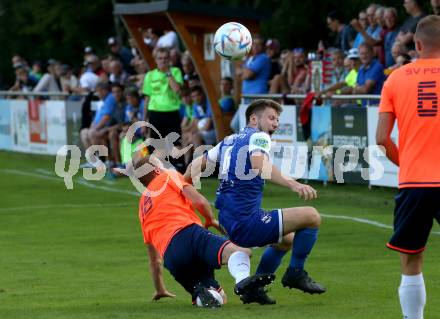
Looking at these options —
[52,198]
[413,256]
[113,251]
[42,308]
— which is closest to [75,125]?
[52,198]

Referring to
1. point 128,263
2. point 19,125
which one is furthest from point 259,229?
point 19,125

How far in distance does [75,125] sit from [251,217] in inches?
687

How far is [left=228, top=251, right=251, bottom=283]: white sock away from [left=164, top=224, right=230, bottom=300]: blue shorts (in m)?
0.16

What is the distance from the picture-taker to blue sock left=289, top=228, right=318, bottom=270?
876 centimetres

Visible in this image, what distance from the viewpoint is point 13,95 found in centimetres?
2947

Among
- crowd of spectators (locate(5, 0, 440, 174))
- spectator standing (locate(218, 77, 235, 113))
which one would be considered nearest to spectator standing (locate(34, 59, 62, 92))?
crowd of spectators (locate(5, 0, 440, 174))

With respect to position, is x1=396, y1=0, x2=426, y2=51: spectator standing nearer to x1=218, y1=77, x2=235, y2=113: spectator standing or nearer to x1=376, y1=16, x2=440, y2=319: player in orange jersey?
x1=218, y1=77, x2=235, y2=113: spectator standing

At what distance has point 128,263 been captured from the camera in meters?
11.6

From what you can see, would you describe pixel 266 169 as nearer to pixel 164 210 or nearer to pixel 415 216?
pixel 164 210

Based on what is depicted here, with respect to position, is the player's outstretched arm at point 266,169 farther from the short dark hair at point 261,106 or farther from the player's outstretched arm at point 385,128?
the player's outstretched arm at point 385,128

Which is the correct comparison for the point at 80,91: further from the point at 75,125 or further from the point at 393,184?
the point at 393,184

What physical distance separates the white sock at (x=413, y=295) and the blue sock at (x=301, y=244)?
180 cm

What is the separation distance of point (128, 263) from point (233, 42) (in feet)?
19.6

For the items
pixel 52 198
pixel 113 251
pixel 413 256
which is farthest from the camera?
pixel 52 198
